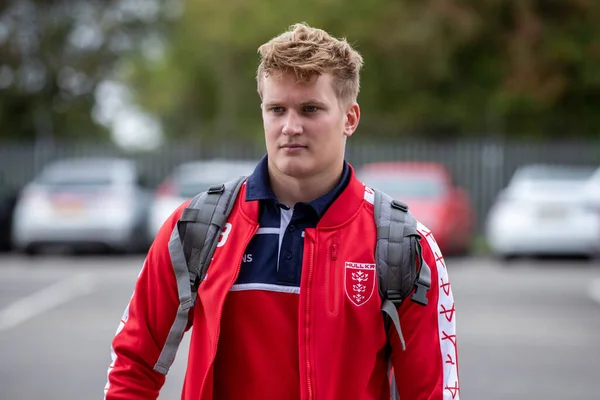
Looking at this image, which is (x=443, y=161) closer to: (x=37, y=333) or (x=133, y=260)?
(x=133, y=260)

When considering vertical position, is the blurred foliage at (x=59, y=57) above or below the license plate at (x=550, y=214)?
above

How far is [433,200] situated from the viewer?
1900cm

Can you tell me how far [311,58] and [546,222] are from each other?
1538cm

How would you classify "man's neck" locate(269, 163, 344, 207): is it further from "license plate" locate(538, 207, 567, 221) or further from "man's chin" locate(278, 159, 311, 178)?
"license plate" locate(538, 207, 567, 221)

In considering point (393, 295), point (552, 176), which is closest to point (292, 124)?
point (393, 295)

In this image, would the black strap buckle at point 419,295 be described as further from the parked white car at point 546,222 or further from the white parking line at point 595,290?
the parked white car at point 546,222

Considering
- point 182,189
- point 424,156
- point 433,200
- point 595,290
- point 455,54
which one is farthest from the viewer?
point 455,54

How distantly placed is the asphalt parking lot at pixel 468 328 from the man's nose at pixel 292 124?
5475 millimetres

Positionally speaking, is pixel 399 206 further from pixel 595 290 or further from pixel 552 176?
pixel 552 176

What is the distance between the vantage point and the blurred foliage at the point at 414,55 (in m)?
33.7

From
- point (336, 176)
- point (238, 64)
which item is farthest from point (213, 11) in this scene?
point (336, 176)

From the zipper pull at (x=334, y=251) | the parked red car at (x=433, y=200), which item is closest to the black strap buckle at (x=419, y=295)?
the zipper pull at (x=334, y=251)

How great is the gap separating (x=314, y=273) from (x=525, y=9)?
32.0 metres

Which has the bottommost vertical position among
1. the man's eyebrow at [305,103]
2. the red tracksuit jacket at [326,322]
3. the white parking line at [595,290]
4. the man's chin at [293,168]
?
the white parking line at [595,290]
